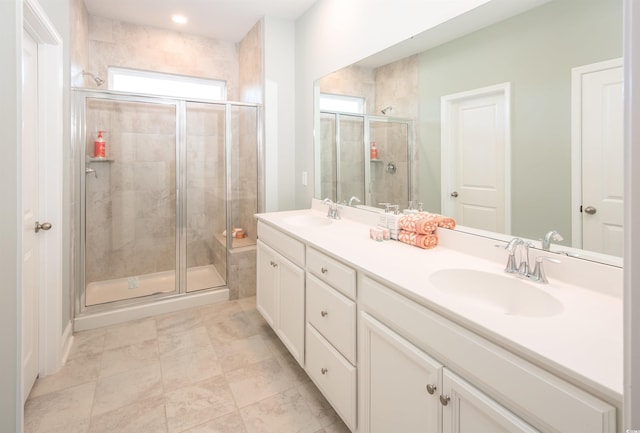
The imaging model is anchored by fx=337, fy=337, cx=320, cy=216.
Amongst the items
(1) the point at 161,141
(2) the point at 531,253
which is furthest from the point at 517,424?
(1) the point at 161,141

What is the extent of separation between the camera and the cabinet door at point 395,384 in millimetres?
1011

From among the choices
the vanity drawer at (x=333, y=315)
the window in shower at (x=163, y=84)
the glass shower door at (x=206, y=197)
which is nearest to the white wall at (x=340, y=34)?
the glass shower door at (x=206, y=197)

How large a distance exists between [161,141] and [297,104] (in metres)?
1.33

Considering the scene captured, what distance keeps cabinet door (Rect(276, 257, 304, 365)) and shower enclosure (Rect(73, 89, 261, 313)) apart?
3.80ft

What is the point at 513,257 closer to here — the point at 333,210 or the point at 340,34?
Result: the point at 333,210

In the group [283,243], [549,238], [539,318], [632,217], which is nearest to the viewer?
[632,217]

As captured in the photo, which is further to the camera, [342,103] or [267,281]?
[342,103]

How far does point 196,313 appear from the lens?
2885mm

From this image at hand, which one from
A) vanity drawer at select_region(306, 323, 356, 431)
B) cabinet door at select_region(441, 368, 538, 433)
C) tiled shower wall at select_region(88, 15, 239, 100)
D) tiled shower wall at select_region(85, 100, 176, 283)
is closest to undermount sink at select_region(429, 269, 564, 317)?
cabinet door at select_region(441, 368, 538, 433)

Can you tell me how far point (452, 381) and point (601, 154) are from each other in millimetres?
880

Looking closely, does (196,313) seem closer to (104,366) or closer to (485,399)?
(104,366)

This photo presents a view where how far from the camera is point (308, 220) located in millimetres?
2562

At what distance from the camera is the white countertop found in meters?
0.67

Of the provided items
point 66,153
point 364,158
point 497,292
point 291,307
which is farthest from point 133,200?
point 497,292
